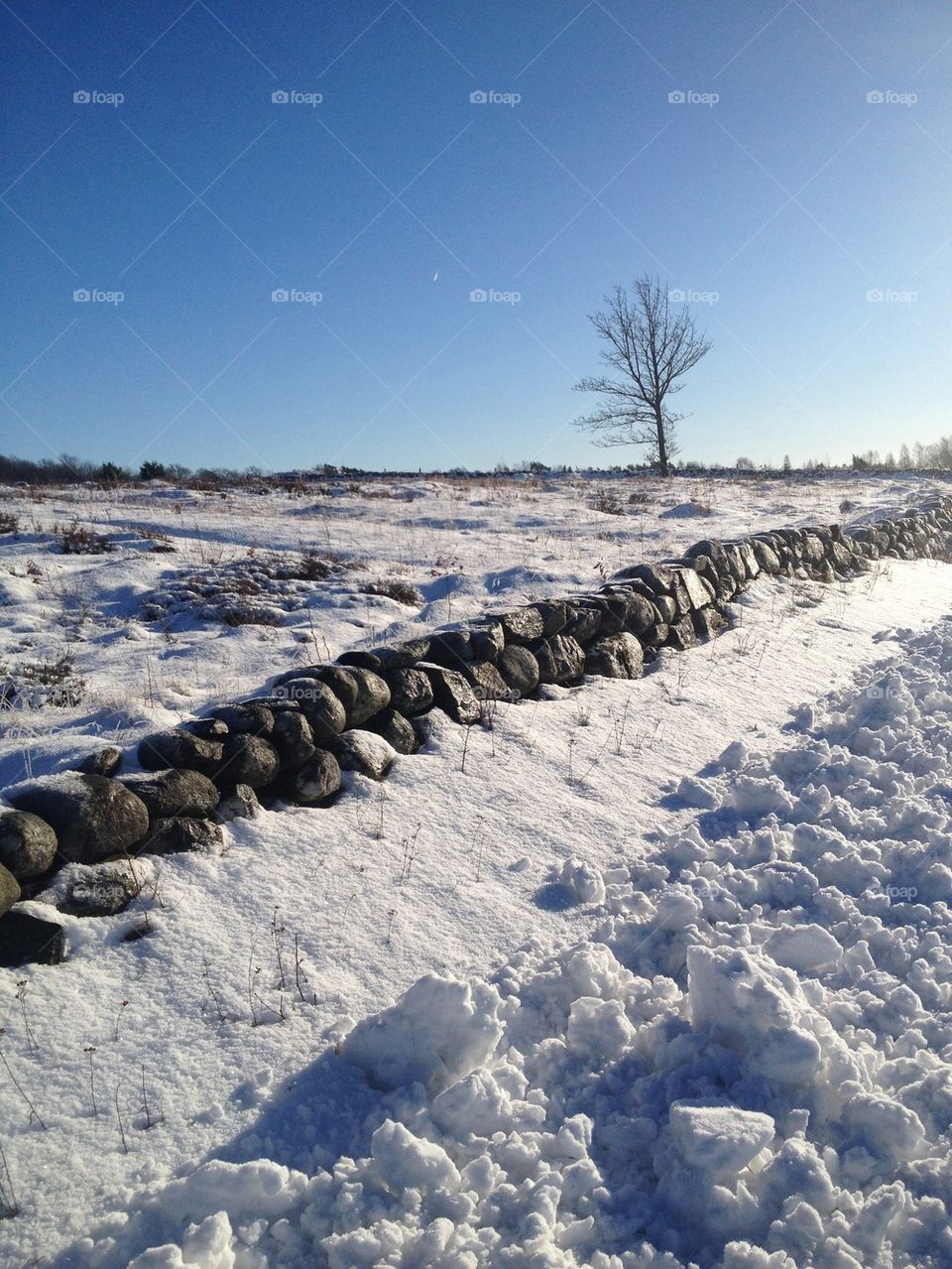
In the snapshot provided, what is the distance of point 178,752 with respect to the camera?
3576 mm

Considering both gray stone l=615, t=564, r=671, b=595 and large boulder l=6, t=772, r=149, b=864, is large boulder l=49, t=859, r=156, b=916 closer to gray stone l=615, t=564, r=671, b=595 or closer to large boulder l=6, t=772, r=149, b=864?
large boulder l=6, t=772, r=149, b=864

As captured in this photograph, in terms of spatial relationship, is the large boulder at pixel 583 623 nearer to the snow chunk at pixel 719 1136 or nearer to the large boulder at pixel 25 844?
the large boulder at pixel 25 844

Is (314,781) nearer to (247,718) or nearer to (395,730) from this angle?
(247,718)

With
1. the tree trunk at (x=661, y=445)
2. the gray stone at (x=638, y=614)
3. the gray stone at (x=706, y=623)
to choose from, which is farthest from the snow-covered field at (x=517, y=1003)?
the tree trunk at (x=661, y=445)

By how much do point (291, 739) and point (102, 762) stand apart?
92 centimetres

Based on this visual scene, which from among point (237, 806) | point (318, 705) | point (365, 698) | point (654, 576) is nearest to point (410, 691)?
point (365, 698)

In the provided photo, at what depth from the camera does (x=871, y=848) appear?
11.9ft

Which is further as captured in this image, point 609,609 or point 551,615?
point 609,609

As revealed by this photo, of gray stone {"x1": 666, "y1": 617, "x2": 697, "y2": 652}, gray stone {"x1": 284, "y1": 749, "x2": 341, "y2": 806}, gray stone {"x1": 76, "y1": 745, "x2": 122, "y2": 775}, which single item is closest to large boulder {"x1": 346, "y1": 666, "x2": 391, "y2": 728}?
gray stone {"x1": 284, "y1": 749, "x2": 341, "y2": 806}

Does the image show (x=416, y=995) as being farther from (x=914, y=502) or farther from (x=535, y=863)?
(x=914, y=502)

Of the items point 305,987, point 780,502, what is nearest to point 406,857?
point 305,987

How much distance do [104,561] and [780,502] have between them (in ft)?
50.7

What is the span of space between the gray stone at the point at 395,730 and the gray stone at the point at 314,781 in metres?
0.55

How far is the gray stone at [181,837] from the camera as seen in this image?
332 centimetres
